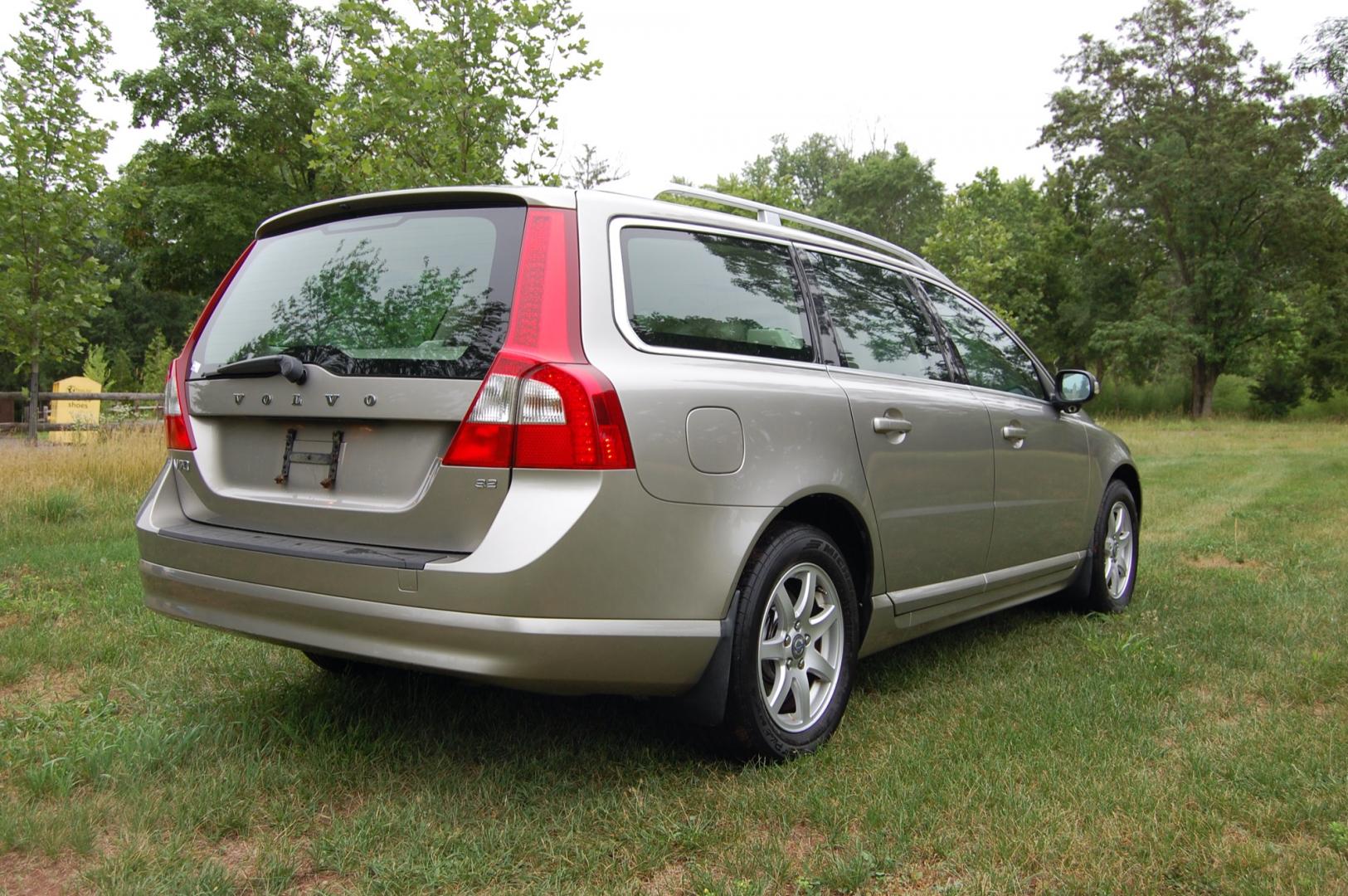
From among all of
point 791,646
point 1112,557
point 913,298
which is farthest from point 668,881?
point 1112,557

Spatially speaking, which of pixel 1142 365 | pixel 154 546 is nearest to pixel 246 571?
pixel 154 546

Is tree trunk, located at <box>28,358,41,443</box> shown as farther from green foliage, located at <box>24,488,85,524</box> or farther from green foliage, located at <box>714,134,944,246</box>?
A: green foliage, located at <box>714,134,944,246</box>

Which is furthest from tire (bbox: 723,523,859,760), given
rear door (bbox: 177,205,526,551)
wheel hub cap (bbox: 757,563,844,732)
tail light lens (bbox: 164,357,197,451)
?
tail light lens (bbox: 164,357,197,451)

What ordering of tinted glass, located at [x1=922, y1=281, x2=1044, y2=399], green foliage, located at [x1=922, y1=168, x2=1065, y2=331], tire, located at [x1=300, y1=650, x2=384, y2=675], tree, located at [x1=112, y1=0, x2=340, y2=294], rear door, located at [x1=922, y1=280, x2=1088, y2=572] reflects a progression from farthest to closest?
tree, located at [x1=112, y1=0, x2=340, y2=294] < green foliage, located at [x1=922, y1=168, x2=1065, y2=331] < tinted glass, located at [x1=922, y1=281, x2=1044, y2=399] < rear door, located at [x1=922, y1=280, x2=1088, y2=572] < tire, located at [x1=300, y1=650, x2=384, y2=675]

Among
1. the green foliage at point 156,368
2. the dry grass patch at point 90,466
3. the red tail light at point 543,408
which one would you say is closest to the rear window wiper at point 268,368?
the red tail light at point 543,408

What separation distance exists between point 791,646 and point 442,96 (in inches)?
286

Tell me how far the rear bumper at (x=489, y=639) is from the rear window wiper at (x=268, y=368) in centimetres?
62

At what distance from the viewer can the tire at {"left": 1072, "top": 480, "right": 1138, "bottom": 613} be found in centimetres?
546

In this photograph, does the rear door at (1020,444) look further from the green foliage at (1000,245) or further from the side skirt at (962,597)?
the green foliage at (1000,245)

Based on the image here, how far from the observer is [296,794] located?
9.59ft

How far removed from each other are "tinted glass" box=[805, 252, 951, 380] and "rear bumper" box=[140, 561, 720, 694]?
4.60 feet

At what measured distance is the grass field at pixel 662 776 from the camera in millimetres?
2537

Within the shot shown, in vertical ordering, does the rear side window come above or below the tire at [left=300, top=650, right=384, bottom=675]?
above

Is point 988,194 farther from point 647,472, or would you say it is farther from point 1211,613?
point 647,472
